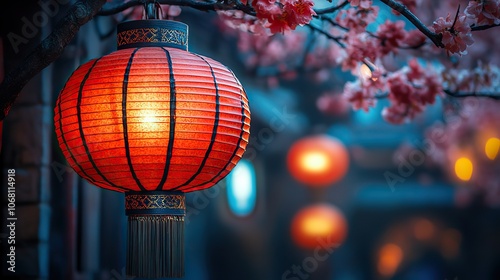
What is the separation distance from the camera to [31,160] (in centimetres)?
576

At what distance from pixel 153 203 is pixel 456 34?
1.99 metres

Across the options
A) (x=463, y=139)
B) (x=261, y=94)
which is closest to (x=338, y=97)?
(x=261, y=94)

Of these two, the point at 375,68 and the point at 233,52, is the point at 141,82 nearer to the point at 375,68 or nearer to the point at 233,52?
the point at 375,68

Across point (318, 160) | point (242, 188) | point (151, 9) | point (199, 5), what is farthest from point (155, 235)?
point (242, 188)

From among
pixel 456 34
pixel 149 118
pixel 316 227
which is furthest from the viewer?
pixel 316 227

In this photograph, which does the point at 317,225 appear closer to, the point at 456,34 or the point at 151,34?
the point at 456,34

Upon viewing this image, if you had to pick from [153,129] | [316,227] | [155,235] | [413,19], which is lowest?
[316,227]

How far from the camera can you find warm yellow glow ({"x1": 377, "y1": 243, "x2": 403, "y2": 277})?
21.6m

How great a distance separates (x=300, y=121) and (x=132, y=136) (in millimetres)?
14252

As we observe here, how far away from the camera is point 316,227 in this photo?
15.9 meters

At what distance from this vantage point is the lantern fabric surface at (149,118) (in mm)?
3393

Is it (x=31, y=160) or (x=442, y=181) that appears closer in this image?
(x=31, y=160)

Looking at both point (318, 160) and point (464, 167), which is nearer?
point (318, 160)

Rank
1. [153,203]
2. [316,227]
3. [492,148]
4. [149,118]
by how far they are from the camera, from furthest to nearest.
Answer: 1. [316,227]
2. [492,148]
3. [153,203]
4. [149,118]
